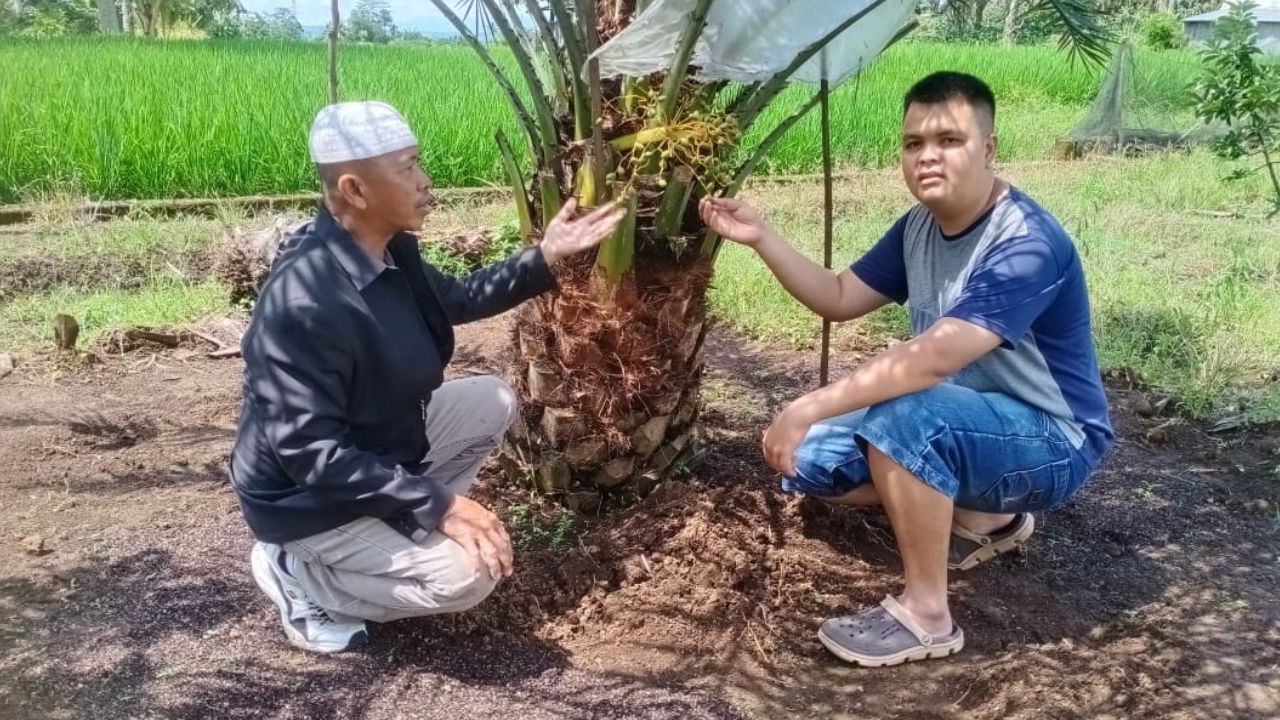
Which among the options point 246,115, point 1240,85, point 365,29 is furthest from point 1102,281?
point 365,29

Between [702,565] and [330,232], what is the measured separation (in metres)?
1.12

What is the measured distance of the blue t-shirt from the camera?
2047 millimetres

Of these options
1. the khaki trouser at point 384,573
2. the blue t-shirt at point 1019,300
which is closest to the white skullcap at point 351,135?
the khaki trouser at point 384,573

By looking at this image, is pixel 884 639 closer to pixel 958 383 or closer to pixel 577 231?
pixel 958 383

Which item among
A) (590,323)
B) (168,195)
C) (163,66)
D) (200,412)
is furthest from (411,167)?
(163,66)

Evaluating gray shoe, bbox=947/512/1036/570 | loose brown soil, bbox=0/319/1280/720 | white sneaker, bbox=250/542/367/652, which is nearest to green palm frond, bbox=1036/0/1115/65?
gray shoe, bbox=947/512/1036/570

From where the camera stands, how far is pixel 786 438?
2117 millimetres

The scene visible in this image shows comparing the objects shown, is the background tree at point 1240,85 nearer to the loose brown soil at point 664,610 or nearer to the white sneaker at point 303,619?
the loose brown soil at point 664,610

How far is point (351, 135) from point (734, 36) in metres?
0.92

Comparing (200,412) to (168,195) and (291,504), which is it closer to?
(291,504)

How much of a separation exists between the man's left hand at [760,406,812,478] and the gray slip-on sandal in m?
0.38

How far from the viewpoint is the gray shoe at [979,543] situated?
2.49 meters

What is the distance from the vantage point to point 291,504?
1926mm

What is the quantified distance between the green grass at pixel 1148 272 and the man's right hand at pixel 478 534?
3.14 ft
